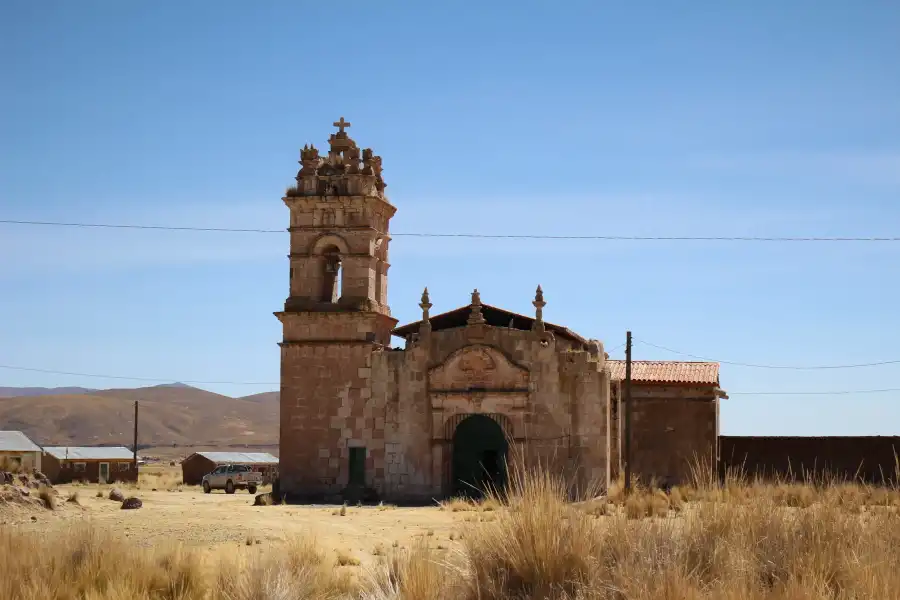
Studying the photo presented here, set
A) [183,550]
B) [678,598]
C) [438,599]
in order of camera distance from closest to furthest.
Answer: [678,598]
[438,599]
[183,550]

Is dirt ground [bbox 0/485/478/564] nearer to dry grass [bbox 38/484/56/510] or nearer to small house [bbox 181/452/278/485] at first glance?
dry grass [bbox 38/484/56/510]

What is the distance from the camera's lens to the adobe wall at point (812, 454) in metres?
36.3

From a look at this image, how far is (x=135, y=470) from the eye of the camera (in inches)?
2283

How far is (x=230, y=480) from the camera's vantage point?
47688mm

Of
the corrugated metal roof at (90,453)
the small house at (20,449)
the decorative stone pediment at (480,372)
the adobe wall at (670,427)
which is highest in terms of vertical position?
the decorative stone pediment at (480,372)

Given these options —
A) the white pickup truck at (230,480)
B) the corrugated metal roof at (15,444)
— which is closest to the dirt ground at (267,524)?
the white pickup truck at (230,480)

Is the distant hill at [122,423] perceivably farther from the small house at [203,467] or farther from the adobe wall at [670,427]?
the adobe wall at [670,427]

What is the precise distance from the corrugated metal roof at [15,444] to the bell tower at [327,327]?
103ft

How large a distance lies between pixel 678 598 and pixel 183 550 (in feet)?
24.2

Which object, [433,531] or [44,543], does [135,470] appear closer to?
[433,531]

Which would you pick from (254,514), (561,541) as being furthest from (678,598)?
(254,514)

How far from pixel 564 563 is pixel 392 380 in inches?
825

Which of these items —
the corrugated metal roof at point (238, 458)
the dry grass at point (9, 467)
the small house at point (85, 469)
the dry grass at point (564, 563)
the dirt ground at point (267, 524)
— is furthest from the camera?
the corrugated metal roof at point (238, 458)

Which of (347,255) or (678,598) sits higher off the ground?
(347,255)
